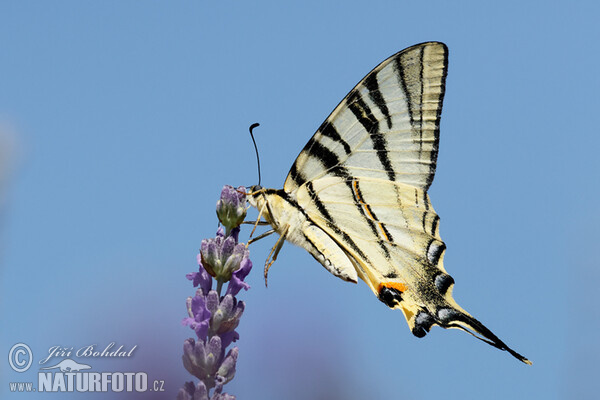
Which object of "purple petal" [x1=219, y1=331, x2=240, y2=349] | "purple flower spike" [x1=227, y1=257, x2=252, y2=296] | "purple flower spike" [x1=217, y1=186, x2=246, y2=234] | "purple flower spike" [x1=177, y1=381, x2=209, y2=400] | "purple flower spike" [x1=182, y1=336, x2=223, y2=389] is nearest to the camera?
"purple flower spike" [x1=177, y1=381, x2=209, y2=400]

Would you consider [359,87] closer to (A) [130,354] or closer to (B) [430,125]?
(B) [430,125]

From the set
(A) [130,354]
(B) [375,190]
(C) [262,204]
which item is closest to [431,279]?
(B) [375,190]

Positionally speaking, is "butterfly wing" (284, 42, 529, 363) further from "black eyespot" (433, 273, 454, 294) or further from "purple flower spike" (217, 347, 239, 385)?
"purple flower spike" (217, 347, 239, 385)

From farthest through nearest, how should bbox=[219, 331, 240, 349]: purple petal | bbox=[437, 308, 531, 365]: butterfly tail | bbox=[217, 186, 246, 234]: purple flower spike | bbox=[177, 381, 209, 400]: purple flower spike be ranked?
1. bbox=[437, 308, 531, 365]: butterfly tail
2. bbox=[217, 186, 246, 234]: purple flower spike
3. bbox=[219, 331, 240, 349]: purple petal
4. bbox=[177, 381, 209, 400]: purple flower spike

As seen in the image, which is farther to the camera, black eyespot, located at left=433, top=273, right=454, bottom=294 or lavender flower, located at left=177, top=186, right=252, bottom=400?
black eyespot, located at left=433, top=273, right=454, bottom=294

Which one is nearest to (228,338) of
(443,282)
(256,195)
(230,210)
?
(230,210)

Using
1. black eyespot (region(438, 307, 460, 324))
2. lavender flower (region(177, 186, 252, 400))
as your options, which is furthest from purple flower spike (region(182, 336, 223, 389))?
black eyespot (region(438, 307, 460, 324))
